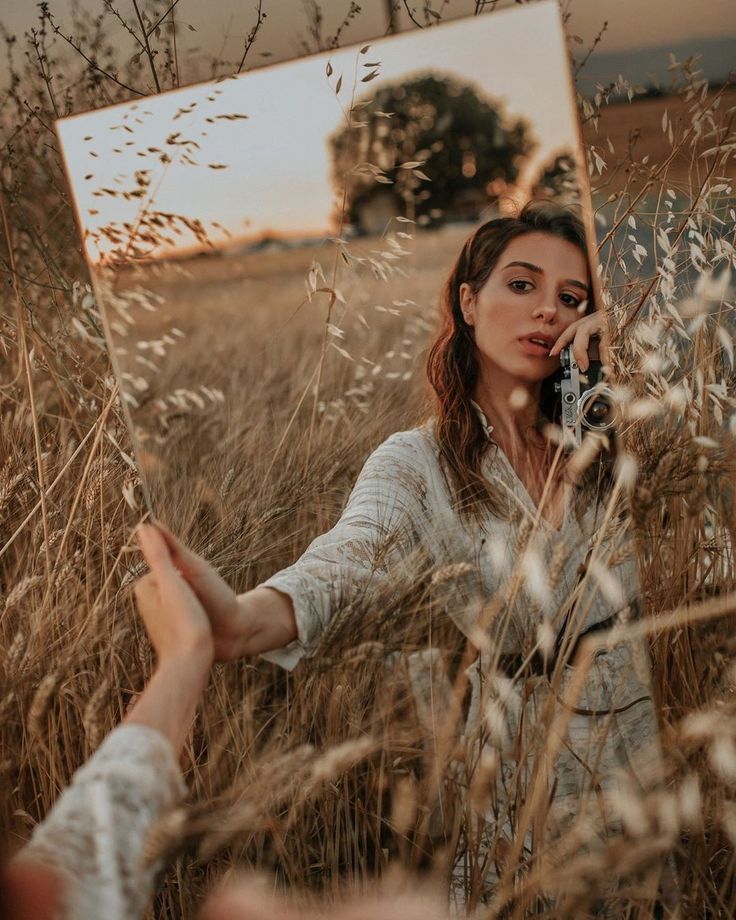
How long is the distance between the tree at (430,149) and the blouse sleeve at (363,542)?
271mm

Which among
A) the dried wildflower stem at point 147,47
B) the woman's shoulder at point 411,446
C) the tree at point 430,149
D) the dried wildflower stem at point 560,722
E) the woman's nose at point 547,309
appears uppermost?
the dried wildflower stem at point 147,47

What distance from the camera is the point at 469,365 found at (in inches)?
38.0

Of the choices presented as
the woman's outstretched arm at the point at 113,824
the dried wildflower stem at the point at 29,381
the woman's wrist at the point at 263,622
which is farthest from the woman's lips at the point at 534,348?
the dried wildflower stem at the point at 29,381

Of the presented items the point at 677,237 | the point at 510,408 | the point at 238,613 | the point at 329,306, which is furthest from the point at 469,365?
the point at 238,613

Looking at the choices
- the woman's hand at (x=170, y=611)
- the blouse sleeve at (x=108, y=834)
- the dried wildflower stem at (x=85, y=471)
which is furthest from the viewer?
the dried wildflower stem at (x=85, y=471)

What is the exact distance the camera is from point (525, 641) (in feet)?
2.82

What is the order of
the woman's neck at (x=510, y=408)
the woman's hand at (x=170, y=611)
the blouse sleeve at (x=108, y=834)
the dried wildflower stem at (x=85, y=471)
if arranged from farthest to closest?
the dried wildflower stem at (x=85, y=471) → the woman's neck at (x=510, y=408) → the woman's hand at (x=170, y=611) → the blouse sleeve at (x=108, y=834)

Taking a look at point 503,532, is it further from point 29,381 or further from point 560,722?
point 29,381

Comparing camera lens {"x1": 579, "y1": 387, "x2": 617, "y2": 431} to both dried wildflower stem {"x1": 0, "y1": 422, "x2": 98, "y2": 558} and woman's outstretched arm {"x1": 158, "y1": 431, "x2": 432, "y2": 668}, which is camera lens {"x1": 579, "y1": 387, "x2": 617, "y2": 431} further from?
dried wildflower stem {"x1": 0, "y1": 422, "x2": 98, "y2": 558}

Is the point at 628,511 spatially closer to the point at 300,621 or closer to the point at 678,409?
the point at 678,409

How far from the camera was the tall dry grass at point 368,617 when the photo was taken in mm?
846

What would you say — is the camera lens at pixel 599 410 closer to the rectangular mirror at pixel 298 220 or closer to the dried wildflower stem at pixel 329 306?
the rectangular mirror at pixel 298 220

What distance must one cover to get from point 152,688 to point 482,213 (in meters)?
0.60

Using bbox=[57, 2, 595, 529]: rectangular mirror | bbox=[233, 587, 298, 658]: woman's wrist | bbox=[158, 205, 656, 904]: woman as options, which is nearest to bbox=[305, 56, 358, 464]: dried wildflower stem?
bbox=[57, 2, 595, 529]: rectangular mirror
